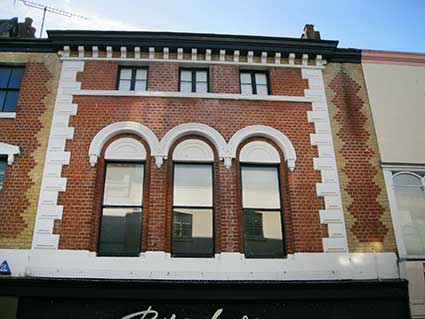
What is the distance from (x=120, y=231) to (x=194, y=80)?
4620mm

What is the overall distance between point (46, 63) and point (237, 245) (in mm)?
7226

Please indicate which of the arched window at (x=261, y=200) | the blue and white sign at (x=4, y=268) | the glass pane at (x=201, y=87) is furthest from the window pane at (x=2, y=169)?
the arched window at (x=261, y=200)

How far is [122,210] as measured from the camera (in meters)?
8.55

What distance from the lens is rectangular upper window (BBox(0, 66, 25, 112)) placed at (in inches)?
376

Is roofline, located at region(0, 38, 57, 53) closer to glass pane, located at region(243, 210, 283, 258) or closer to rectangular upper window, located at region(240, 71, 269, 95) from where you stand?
rectangular upper window, located at region(240, 71, 269, 95)

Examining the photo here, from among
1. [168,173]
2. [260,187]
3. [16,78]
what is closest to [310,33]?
[260,187]

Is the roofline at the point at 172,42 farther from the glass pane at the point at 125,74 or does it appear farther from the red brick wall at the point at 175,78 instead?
the glass pane at the point at 125,74

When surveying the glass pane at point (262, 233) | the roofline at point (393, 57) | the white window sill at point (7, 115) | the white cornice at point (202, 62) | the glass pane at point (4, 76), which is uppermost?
the roofline at point (393, 57)

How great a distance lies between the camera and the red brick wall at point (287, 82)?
9938 mm

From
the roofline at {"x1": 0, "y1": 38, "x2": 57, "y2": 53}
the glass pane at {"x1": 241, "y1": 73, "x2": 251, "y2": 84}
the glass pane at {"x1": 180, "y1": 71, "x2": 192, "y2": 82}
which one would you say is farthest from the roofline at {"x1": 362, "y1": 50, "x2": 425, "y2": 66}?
the roofline at {"x1": 0, "y1": 38, "x2": 57, "y2": 53}

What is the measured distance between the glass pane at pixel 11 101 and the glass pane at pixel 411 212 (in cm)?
1032

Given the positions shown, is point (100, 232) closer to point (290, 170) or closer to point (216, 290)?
point (216, 290)

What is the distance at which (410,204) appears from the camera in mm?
9109

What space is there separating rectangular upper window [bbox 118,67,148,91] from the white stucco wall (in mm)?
6421
